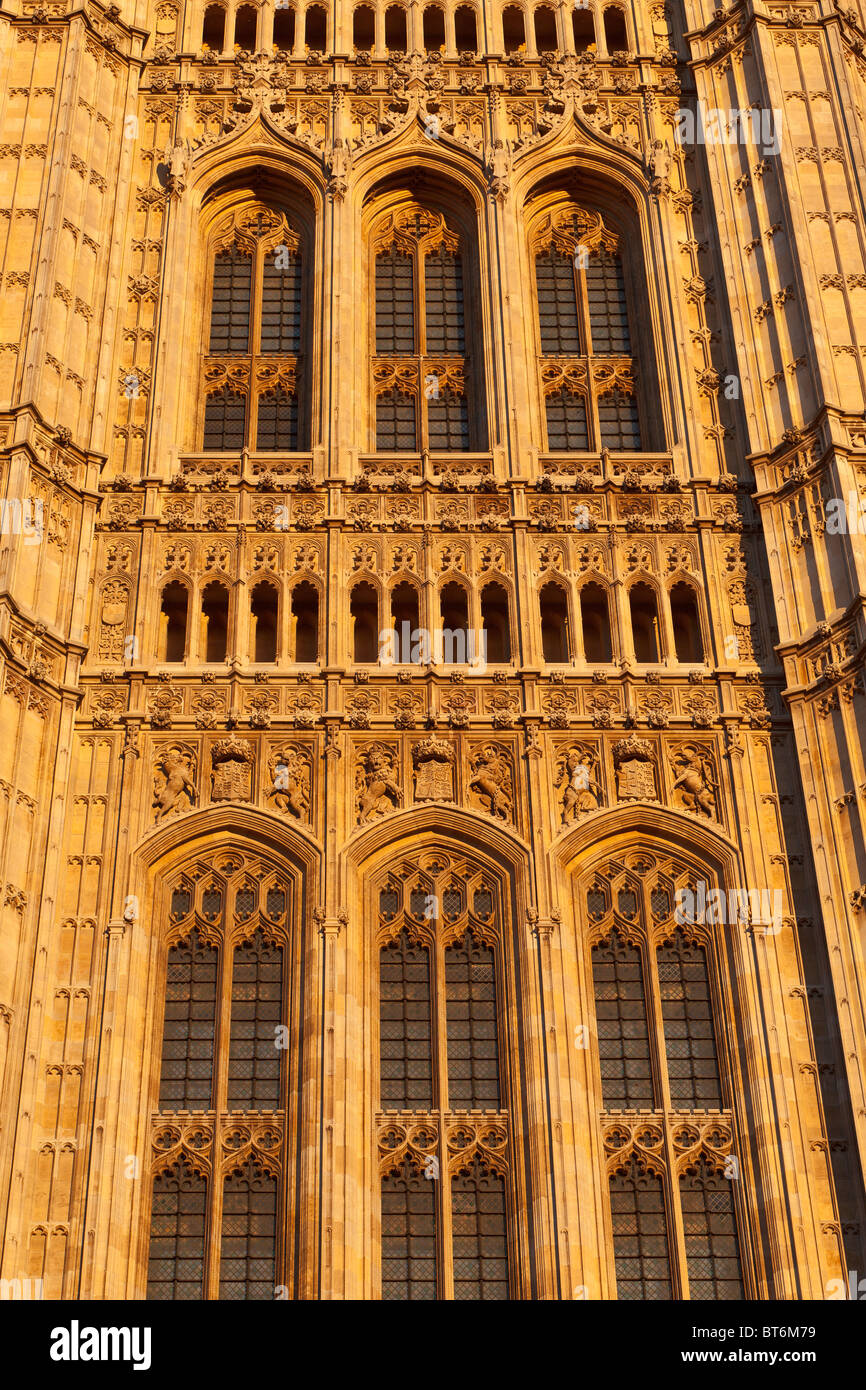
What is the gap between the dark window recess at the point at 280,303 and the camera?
100 ft

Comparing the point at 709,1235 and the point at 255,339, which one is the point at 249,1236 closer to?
the point at 709,1235

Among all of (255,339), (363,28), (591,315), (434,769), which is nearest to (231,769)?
(434,769)

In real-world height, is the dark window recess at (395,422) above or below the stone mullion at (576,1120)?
above

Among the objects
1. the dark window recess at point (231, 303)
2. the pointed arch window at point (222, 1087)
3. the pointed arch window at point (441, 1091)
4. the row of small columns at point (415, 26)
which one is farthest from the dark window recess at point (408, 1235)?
the row of small columns at point (415, 26)

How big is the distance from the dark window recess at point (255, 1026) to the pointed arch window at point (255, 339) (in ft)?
25.2

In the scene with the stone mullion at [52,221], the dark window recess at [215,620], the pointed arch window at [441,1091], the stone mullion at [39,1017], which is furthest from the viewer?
the stone mullion at [52,221]

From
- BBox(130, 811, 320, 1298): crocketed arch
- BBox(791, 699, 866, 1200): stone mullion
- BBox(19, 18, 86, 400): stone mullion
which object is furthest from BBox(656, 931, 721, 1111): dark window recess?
BBox(19, 18, 86, 400): stone mullion

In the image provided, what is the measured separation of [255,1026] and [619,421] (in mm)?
10292

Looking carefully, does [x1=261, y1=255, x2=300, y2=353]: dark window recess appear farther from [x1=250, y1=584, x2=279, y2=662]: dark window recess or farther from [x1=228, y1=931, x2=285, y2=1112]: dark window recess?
[x1=228, y1=931, x2=285, y2=1112]: dark window recess

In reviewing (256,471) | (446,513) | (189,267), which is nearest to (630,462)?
(446,513)

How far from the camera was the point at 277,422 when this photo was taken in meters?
29.7

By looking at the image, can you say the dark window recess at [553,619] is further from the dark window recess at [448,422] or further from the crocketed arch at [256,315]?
the crocketed arch at [256,315]

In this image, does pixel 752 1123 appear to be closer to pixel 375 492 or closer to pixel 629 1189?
pixel 629 1189

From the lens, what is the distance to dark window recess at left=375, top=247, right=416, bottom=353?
30562mm
